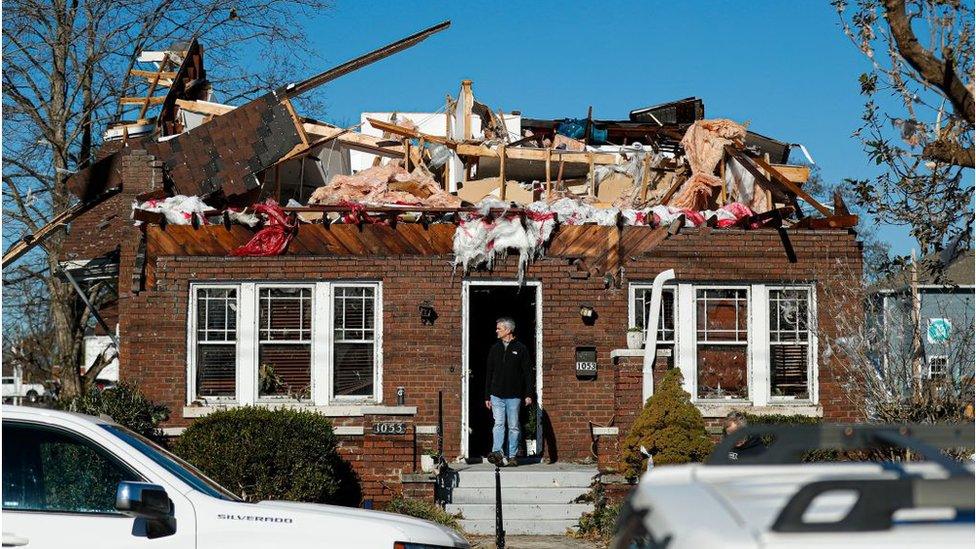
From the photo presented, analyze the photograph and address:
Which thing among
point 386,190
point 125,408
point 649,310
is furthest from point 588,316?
point 125,408

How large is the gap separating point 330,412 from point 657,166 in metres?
A: 5.89

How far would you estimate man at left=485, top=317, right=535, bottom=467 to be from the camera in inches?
614

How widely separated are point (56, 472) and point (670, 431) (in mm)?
8363

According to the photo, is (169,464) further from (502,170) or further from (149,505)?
(502,170)

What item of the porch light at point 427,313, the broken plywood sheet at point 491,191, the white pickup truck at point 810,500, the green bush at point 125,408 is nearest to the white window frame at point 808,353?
the broken plywood sheet at point 491,191

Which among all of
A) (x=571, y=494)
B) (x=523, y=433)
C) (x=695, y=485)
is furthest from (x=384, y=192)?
(x=695, y=485)

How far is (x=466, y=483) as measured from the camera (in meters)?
15.4

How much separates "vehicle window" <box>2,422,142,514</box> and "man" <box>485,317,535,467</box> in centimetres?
909

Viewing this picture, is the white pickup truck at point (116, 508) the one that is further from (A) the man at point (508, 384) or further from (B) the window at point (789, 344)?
(B) the window at point (789, 344)

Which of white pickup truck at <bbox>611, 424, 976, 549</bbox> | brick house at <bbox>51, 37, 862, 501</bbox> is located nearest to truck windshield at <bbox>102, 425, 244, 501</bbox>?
white pickup truck at <bbox>611, 424, 976, 549</bbox>

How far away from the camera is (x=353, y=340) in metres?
16.4

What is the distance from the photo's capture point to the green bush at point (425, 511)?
14391mm

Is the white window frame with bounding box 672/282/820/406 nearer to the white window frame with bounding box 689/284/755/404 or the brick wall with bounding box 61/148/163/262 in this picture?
the white window frame with bounding box 689/284/755/404

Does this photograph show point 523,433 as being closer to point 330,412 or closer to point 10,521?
point 330,412
